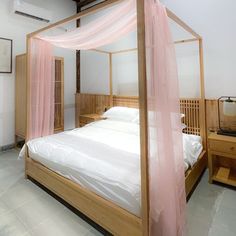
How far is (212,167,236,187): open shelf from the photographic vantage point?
238 centimetres

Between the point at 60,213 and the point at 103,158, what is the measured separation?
0.71 m

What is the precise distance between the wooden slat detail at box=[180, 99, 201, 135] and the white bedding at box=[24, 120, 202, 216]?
360mm

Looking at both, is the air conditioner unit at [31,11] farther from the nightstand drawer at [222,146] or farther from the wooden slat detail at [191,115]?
the nightstand drawer at [222,146]

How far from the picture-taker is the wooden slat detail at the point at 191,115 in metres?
2.94

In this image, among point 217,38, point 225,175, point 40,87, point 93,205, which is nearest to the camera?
point 93,205

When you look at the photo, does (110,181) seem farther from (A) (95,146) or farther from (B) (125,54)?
(B) (125,54)

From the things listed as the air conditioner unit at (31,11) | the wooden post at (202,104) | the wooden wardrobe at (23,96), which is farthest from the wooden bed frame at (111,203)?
the air conditioner unit at (31,11)

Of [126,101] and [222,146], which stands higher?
[126,101]

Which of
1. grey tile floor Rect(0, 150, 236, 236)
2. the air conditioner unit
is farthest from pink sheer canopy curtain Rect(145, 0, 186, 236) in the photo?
the air conditioner unit

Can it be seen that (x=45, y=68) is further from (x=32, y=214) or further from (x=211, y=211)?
(x=211, y=211)

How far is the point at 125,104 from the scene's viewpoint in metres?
3.90

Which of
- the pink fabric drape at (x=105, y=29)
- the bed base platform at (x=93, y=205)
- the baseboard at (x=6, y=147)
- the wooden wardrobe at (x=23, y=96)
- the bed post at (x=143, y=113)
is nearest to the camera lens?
the bed post at (x=143, y=113)

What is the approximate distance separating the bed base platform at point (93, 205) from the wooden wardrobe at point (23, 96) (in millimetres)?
1717

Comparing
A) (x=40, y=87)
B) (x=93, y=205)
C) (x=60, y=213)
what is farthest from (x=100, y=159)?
(x=40, y=87)
